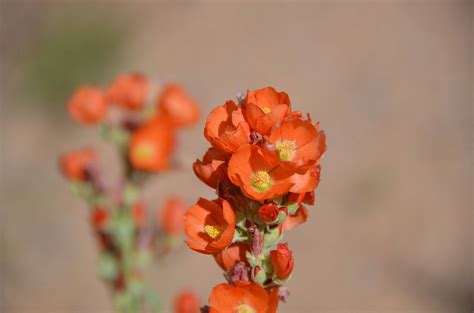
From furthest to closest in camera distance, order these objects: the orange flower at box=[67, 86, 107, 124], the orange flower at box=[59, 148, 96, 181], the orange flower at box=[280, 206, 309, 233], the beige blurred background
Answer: the beige blurred background
the orange flower at box=[59, 148, 96, 181]
the orange flower at box=[67, 86, 107, 124]
the orange flower at box=[280, 206, 309, 233]

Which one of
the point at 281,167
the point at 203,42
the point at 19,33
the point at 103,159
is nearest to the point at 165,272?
the point at 103,159

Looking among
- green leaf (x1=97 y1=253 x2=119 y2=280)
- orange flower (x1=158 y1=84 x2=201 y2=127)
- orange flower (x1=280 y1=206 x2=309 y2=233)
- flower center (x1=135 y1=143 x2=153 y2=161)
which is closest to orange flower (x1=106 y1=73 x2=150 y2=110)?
orange flower (x1=158 y1=84 x2=201 y2=127)

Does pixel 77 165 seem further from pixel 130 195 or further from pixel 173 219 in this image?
pixel 173 219

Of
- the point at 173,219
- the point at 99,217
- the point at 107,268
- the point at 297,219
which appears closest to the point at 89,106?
the point at 99,217

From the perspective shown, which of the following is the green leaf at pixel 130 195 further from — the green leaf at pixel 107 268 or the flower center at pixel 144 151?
the green leaf at pixel 107 268

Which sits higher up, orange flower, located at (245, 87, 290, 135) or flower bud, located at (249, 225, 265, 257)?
orange flower, located at (245, 87, 290, 135)

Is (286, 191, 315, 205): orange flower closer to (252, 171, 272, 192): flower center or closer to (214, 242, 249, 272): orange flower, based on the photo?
(252, 171, 272, 192): flower center
